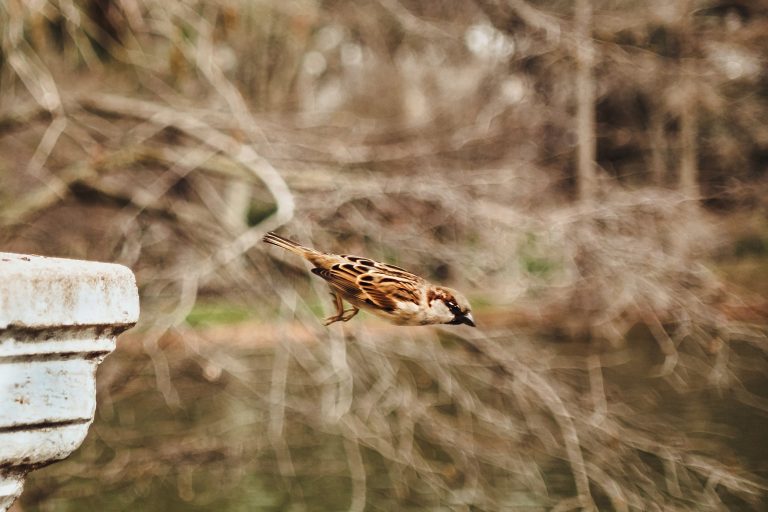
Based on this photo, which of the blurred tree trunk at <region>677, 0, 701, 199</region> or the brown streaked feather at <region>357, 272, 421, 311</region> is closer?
the brown streaked feather at <region>357, 272, 421, 311</region>

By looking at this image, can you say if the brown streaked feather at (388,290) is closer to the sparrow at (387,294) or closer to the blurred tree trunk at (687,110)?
the sparrow at (387,294)

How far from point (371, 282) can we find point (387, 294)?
0.04m

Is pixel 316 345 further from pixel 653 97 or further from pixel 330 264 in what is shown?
pixel 330 264

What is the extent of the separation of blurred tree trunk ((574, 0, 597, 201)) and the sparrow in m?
2.62

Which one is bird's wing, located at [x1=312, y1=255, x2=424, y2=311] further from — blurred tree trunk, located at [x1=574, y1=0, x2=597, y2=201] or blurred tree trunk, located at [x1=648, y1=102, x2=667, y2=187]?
blurred tree trunk, located at [x1=648, y1=102, x2=667, y2=187]

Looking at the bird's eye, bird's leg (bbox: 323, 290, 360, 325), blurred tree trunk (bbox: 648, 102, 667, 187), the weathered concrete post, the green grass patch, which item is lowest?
the green grass patch

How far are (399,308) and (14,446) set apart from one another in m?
0.75

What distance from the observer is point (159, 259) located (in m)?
4.80

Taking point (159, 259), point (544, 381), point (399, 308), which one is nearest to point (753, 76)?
Result: point (544, 381)

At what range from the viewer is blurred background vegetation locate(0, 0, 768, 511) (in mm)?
4113

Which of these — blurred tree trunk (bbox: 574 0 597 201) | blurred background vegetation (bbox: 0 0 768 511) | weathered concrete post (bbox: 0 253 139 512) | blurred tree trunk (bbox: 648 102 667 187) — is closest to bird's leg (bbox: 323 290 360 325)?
weathered concrete post (bbox: 0 253 139 512)

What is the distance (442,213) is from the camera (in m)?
4.30

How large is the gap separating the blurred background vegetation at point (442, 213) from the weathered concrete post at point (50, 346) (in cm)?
241

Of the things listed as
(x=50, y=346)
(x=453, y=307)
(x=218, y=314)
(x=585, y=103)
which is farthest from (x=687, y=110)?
(x=50, y=346)
